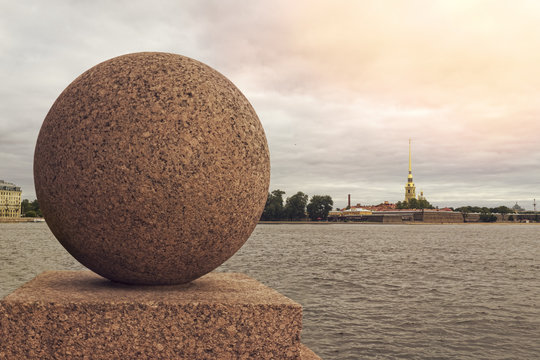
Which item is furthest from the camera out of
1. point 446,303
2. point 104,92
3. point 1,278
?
point 1,278

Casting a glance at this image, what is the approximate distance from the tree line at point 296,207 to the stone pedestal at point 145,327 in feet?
440

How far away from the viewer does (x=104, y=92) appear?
4031mm

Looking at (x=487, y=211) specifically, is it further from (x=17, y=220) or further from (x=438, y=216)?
(x=17, y=220)

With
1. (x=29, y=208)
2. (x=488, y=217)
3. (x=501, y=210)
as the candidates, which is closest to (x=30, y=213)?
(x=29, y=208)

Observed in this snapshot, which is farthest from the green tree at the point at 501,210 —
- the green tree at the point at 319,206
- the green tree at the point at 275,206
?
the green tree at the point at 275,206

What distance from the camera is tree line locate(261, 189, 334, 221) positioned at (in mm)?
139750

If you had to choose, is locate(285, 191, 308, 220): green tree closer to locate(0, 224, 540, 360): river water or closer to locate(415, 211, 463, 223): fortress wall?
locate(415, 211, 463, 223): fortress wall

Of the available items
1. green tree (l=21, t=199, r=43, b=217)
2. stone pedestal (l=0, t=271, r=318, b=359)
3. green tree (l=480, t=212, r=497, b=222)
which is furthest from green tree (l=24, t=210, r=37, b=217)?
stone pedestal (l=0, t=271, r=318, b=359)

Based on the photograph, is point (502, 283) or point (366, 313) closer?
A: point (366, 313)

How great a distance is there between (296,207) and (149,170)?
453 ft

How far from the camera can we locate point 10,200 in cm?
15950

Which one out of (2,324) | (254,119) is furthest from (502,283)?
(2,324)

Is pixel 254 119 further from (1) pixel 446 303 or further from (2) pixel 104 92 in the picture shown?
(1) pixel 446 303

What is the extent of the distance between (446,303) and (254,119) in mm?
12390
